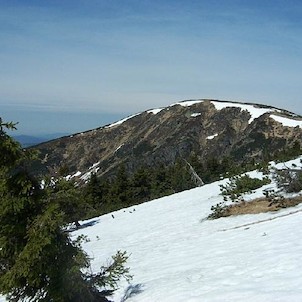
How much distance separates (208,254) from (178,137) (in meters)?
99.1

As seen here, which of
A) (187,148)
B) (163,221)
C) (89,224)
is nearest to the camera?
(163,221)

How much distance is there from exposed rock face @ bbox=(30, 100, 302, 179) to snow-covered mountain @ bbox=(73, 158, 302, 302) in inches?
2824

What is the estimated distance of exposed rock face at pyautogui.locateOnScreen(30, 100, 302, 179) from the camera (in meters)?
93.0

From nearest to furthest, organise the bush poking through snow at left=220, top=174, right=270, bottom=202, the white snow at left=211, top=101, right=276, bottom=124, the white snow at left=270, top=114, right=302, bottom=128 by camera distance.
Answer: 1. the bush poking through snow at left=220, top=174, right=270, bottom=202
2. the white snow at left=270, top=114, right=302, bottom=128
3. the white snow at left=211, top=101, right=276, bottom=124

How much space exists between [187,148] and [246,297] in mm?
97820

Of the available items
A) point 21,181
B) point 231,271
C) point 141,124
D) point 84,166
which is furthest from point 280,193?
point 141,124

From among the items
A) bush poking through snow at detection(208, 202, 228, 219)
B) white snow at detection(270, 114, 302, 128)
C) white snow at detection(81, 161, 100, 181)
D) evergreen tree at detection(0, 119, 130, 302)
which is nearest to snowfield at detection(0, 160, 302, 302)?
bush poking through snow at detection(208, 202, 228, 219)

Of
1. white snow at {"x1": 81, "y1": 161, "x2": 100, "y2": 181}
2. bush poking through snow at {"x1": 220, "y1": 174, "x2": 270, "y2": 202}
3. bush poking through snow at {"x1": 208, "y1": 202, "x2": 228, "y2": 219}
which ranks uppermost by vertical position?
bush poking through snow at {"x1": 220, "y1": 174, "x2": 270, "y2": 202}

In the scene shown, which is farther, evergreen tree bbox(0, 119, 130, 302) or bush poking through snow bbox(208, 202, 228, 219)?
bush poking through snow bbox(208, 202, 228, 219)

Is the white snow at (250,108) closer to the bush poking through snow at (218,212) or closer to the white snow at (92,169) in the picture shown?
the white snow at (92,169)

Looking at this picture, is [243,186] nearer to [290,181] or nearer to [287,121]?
[290,181]

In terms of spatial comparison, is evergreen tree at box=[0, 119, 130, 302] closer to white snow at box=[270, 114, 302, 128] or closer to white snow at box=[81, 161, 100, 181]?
white snow at box=[270, 114, 302, 128]

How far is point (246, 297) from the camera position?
6.58 m

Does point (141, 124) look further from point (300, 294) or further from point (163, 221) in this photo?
point (300, 294)
